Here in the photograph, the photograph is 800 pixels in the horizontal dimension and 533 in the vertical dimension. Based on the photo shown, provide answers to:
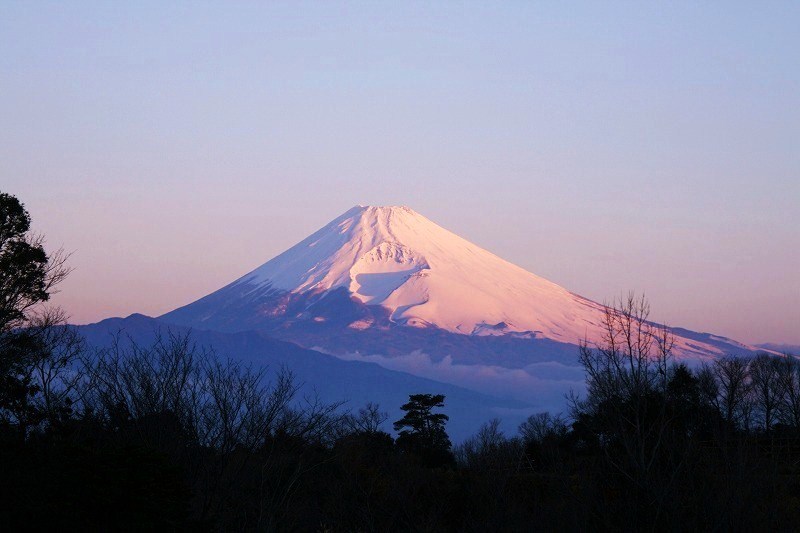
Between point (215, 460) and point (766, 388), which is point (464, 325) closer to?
point (766, 388)

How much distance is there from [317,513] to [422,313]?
552ft

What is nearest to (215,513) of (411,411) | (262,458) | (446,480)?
(262,458)

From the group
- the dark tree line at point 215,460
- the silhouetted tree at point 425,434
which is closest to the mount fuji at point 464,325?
the silhouetted tree at point 425,434

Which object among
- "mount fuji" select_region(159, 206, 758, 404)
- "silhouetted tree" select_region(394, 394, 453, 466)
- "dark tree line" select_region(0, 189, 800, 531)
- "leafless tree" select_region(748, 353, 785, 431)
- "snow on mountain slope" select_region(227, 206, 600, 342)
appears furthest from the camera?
"mount fuji" select_region(159, 206, 758, 404)

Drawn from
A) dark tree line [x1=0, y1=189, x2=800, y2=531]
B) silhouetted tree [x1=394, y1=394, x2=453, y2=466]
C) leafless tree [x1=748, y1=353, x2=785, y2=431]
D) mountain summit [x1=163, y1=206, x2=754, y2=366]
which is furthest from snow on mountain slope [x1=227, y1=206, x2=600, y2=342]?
dark tree line [x1=0, y1=189, x2=800, y2=531]

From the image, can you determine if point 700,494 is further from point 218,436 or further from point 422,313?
point 422,313

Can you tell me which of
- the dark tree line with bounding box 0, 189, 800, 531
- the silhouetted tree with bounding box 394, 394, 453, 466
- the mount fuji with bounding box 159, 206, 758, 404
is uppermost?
the mount fuji with bounding box 159, 206, 758, 404

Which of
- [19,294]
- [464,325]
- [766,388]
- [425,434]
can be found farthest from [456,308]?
[19,294]

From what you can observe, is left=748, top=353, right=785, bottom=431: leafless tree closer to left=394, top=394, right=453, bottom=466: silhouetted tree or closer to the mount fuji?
left=394, top=394, right=453, bottom=466: silhouetted tree

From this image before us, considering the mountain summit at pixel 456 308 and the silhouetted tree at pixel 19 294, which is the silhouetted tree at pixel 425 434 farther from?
the mountain summit at pixel 456 308

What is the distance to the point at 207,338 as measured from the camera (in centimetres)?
19438

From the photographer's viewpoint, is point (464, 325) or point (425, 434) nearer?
point (425, 434)

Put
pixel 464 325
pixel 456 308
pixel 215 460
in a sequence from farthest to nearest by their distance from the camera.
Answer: pixel 464 325 → pixel 456 308 → pixel 215 460

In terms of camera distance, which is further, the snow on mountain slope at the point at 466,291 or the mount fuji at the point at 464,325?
the mount fuji at the point at 464,325
